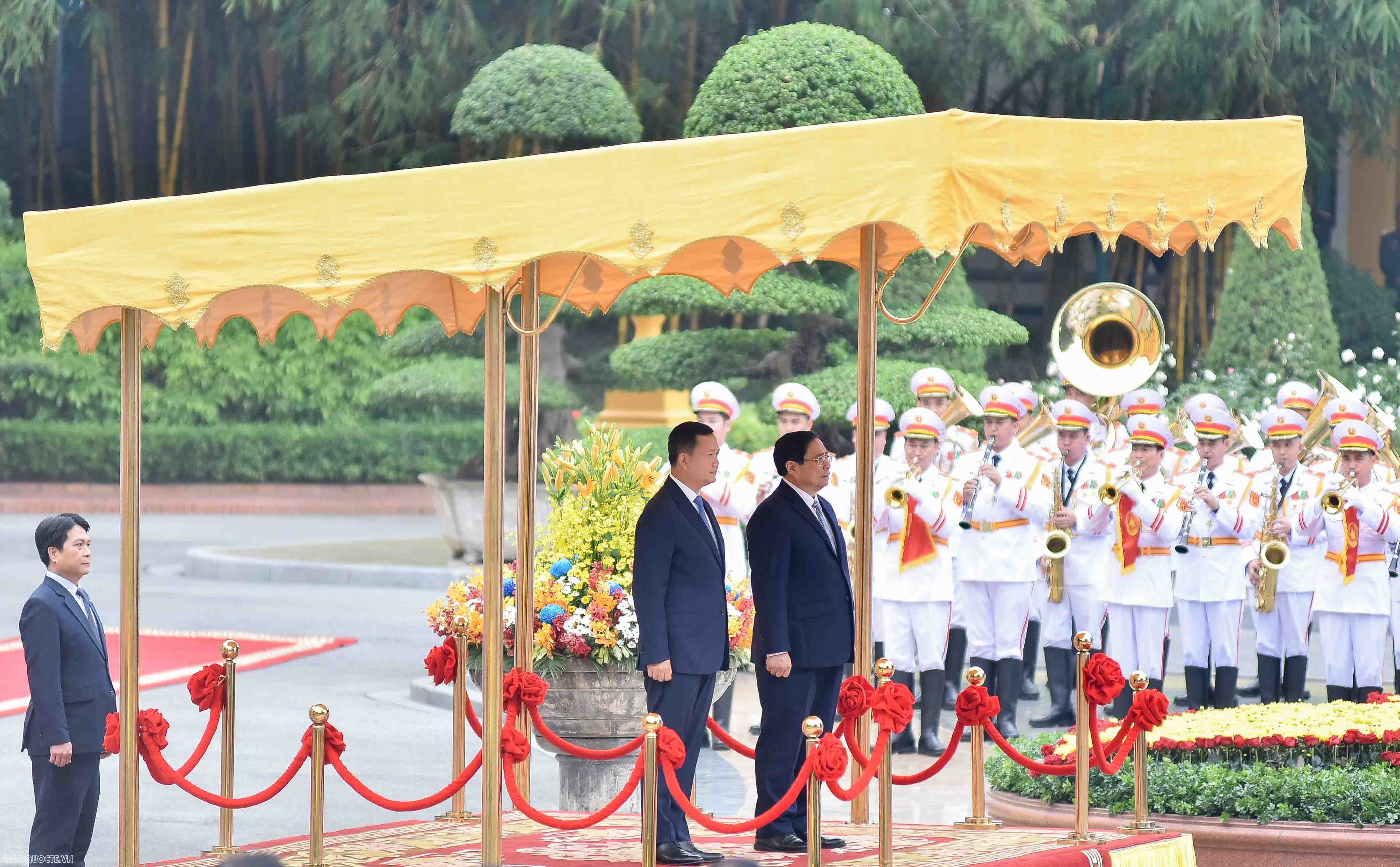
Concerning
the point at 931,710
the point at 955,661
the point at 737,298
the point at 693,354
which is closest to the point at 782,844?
the point at 931,710

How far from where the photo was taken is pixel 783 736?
687 cm

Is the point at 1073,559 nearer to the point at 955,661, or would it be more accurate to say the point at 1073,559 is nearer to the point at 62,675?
the point at 955,661

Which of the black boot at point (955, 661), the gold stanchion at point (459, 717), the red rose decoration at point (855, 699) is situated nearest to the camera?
the red rose decoration at point (855, 699)

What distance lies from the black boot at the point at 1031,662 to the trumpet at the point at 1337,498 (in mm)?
2044

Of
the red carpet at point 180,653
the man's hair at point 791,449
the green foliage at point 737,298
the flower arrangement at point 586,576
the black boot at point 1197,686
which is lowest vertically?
the red carpet at point 180,653

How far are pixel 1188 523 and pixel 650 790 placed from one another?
625 centimetres

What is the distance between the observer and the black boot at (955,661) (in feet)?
39.6

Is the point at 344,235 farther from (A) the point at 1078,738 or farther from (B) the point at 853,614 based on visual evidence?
(A) the point at 1078,738

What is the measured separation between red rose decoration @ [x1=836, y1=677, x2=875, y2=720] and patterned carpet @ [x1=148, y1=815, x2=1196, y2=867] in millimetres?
515

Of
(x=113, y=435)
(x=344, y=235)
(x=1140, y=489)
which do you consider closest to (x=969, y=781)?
(x=1140, y=489)

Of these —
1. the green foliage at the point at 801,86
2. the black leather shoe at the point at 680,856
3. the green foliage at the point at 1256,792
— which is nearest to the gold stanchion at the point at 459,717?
the black leather shoe at the point at 680,856

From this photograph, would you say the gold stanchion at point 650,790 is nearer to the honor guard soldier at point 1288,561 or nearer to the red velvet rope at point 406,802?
the red velvet rope at point 406,802

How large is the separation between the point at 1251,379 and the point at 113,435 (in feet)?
53.7

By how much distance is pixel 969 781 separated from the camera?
10.2 meters
